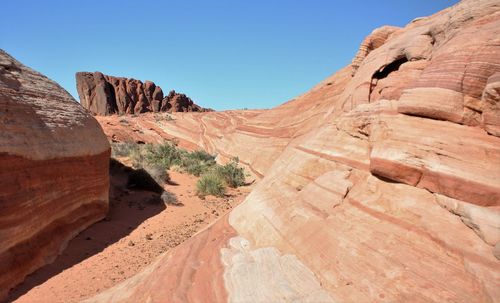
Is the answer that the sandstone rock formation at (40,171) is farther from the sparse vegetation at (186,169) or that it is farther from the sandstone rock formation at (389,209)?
the sparse vegetation at (186,169)

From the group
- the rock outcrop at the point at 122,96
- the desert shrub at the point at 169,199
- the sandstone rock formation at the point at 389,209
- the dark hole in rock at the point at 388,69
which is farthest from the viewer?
the rock outcrop at the point at 122,96

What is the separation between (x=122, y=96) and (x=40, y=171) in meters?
50.6

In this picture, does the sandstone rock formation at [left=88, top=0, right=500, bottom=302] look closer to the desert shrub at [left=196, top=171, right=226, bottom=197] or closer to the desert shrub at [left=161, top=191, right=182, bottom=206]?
the desert shrub at [left=161, top=191, right=182, bottom=206]

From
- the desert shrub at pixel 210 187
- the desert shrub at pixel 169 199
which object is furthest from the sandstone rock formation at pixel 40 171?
the desert shrub at pixel 210 187

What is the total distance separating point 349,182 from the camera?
3.82 meters

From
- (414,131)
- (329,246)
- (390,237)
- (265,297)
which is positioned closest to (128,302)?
(265,297)

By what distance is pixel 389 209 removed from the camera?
3.19 metres

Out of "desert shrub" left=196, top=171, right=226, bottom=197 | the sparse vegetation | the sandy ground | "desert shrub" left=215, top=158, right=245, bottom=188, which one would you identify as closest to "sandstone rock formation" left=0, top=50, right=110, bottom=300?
the sandy ground

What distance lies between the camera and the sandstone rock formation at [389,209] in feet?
8.46

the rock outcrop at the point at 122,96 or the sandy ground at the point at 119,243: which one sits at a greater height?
the rock outcrop at the point at 122,96

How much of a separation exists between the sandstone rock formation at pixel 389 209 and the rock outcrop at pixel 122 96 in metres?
46.3

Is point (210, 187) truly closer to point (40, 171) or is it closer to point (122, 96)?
point (40, 171)

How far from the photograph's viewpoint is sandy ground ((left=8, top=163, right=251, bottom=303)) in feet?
16.0

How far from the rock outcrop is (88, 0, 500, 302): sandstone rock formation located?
152ft
